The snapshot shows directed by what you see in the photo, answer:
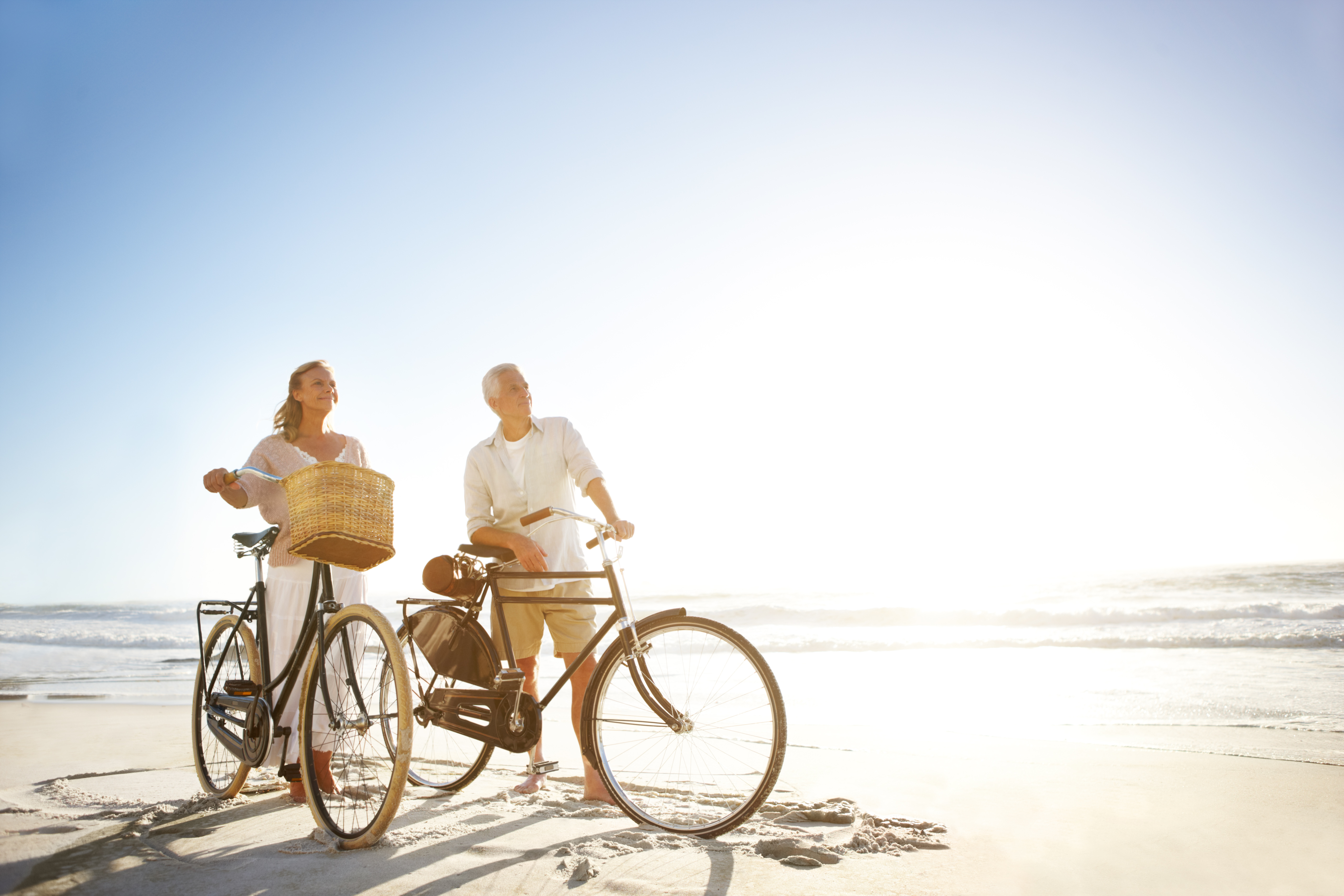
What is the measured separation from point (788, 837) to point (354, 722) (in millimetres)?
1665

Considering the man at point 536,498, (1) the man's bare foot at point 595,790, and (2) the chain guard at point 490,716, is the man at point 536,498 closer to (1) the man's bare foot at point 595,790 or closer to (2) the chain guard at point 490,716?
(1) the man's bare foot at point 595,790

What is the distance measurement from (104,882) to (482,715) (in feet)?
4.08

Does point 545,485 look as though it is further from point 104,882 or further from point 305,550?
point 104,882

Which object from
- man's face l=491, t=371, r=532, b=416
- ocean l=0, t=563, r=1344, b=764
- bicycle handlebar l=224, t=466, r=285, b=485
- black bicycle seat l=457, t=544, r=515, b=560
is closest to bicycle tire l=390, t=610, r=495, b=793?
black bicycle seat l=457, t=544, r=515, b=560

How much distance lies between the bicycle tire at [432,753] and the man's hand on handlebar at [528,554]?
1.18ft

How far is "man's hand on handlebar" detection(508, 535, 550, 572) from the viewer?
124 inches

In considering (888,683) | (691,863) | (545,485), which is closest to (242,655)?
(545,485)

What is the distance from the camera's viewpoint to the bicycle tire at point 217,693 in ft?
11.1

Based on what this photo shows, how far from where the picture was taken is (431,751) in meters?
4.25

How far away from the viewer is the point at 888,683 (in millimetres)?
7891

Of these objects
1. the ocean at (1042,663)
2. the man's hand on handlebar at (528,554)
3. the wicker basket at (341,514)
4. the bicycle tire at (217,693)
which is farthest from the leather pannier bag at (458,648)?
the ocean at (1042,663)

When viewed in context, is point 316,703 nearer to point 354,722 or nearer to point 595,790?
point 354,722

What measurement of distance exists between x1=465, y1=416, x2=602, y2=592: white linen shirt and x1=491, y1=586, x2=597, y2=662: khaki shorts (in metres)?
0.20

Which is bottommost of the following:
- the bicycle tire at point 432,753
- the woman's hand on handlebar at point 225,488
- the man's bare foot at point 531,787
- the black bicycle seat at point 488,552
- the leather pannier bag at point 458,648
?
the man's bare foot at point 531,787
